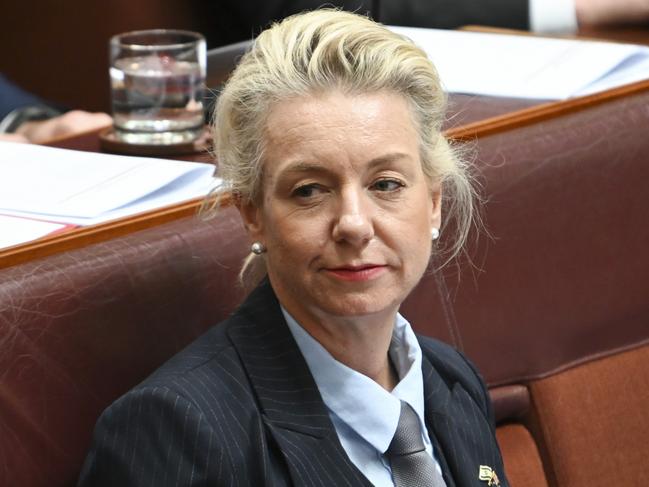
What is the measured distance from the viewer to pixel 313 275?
1.31 meters

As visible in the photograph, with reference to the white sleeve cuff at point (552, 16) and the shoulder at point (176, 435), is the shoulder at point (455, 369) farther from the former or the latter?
the white sleeve cuff at point (552, 16)

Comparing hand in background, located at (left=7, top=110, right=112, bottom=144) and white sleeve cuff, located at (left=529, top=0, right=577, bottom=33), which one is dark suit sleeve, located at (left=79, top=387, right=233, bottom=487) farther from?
white sleeve cuff, located at (left=529, top=0, right=577, bottom=33)

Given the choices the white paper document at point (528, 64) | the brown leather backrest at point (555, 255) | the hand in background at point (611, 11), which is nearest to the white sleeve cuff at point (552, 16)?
the hand in background at point (611, 11)

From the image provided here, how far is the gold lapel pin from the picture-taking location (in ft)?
4.83

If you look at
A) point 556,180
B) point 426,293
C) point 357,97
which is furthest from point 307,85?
point 556,180

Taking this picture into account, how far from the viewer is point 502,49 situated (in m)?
2.21

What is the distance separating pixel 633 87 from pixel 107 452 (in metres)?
1.05

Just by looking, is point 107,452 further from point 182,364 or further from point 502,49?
point 502,49

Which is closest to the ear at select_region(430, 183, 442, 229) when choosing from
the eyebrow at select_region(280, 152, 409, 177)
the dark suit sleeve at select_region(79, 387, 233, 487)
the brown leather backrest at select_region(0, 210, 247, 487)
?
the eyebrow at select_region(280, 152, 409, 177)

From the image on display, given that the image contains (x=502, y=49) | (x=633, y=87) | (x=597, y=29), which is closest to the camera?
(x=633, y=87)

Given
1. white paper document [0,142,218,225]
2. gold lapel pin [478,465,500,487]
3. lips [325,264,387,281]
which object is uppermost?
lips [325,264,387,281]

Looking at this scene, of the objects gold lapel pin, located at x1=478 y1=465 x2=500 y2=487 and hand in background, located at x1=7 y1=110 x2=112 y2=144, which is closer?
gold lapel pin, located at x1=478 y1=465 x2=500 y2=487

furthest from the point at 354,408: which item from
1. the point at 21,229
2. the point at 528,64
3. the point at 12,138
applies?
the point at 528,64

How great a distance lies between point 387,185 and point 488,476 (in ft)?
1.16
